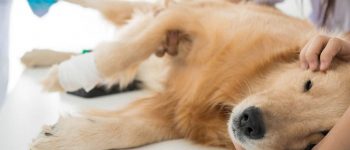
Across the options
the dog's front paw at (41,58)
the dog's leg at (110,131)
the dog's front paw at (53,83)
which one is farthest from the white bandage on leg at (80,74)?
the dog's front paw at (41,58)

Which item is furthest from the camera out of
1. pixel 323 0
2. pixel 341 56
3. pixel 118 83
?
pixel 323 0

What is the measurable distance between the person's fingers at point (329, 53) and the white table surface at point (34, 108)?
439 millimetres

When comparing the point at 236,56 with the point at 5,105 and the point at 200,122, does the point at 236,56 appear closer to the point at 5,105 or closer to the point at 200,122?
the point at 200,122

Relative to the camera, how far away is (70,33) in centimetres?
257

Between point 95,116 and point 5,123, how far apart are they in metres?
0.29

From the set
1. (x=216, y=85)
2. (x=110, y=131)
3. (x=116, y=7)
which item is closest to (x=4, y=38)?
(x=110, y=131)

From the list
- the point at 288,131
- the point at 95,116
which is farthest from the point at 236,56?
the point at 95,116

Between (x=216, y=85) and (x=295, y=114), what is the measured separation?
35cm

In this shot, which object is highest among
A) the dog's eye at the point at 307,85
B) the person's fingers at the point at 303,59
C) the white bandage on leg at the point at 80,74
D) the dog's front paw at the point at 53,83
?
the person's fingers at the point at 303,59

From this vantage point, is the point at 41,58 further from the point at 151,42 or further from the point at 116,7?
the point at 151,42

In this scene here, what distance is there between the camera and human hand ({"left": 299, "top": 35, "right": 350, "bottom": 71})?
49.0 inches

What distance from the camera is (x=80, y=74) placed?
63.8 inches

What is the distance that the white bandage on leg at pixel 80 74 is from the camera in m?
1.58

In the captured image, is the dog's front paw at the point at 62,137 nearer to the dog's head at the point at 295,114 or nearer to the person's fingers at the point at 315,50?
the dog's head at the point at 295,114
